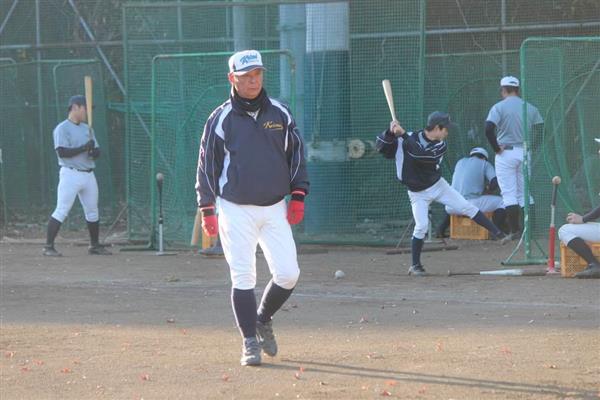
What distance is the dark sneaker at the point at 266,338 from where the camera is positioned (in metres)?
7.59

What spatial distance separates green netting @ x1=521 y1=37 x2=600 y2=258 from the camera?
1216cm

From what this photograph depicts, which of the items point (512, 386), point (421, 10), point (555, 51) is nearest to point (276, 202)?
point (512, 386)

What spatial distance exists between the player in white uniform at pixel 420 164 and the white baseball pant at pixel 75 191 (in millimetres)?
4125

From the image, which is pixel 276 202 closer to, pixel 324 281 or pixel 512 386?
pixel 512 386

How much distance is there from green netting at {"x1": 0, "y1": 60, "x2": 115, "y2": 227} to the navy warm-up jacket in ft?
34.9

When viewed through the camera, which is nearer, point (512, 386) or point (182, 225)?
point (512, 386)

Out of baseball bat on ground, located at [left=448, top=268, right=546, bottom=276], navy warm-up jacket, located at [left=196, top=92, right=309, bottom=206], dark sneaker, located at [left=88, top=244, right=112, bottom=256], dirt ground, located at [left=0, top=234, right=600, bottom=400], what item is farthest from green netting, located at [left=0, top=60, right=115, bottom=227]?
navy warm-up jacket, located at [left=196, top=92, right=309, bottom=206]

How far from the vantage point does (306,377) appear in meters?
6.94

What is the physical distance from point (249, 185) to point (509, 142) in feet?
25.2

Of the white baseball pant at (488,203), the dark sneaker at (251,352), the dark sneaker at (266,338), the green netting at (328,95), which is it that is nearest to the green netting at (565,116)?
Result: the green netting at (328,95)

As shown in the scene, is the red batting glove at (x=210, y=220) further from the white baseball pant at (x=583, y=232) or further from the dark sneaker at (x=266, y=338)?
the white baseball pant at (x=583, y=232)

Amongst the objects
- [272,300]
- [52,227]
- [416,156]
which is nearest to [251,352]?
[272,300]

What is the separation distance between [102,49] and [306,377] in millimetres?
13265

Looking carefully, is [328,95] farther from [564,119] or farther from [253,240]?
[253,240]
